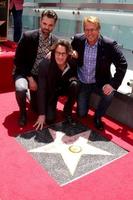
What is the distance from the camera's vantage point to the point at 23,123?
2.41 m

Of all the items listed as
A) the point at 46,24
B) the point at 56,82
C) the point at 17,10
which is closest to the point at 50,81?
the point at 56,82

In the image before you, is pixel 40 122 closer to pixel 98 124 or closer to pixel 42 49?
pixel 98 124

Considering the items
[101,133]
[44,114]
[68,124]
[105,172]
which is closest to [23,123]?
[44,114]

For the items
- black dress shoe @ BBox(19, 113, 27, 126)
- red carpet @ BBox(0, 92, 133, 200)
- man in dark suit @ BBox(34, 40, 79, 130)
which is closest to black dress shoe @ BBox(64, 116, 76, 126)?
man in dark suit @ BBox(34, 40, 79, 130)

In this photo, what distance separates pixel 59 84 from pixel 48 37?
42 centimetres

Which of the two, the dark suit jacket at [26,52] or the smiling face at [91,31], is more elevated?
the smiling face at [91,31]

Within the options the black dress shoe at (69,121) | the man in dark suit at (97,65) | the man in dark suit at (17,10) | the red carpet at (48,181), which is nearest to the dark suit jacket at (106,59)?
the man in dark suit at (97,65)

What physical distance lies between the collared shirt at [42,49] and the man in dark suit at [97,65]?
0.22 m

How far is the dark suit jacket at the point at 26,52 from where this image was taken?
2463 mm

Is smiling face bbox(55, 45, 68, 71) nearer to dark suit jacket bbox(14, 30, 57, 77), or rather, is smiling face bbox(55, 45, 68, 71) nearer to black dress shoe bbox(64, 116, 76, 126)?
dark suit jacket bbox(14, 30, 57, 77)

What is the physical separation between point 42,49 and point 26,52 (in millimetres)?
139

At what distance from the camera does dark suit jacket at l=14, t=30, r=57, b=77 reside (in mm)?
2463

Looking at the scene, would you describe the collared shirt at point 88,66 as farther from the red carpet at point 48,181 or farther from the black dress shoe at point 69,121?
the red carpet at point 48,181

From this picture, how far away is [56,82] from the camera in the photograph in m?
2.40
